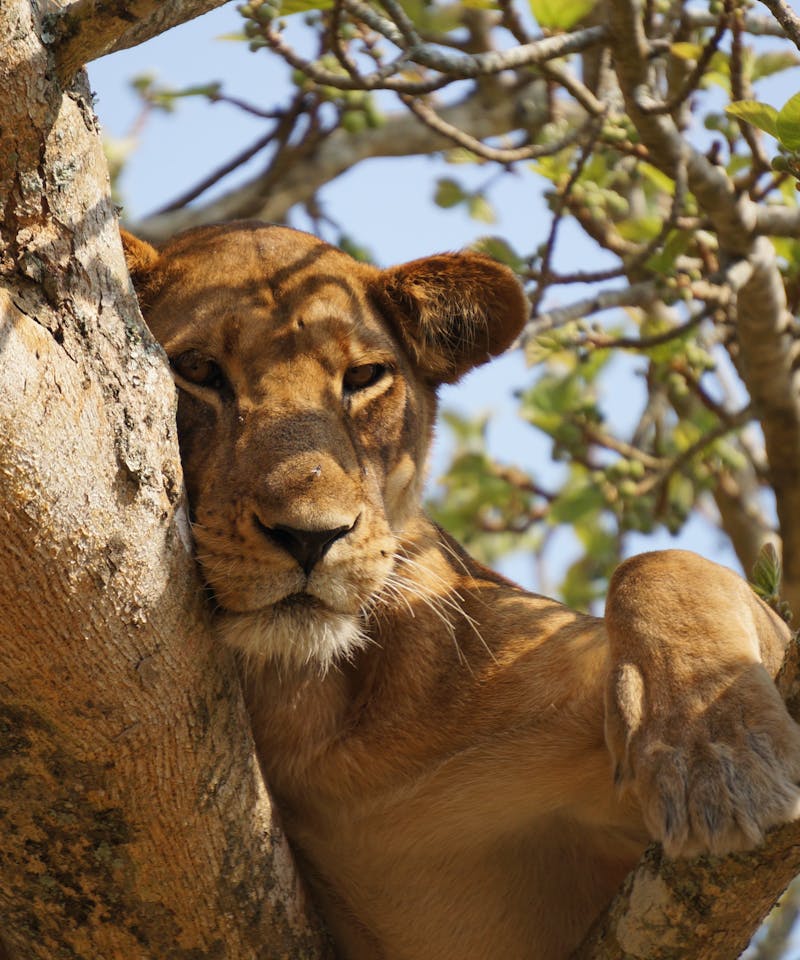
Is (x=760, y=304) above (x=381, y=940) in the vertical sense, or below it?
above

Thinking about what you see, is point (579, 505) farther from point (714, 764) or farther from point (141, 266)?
point (714, 764)

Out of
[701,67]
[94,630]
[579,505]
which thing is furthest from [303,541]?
[579,505]

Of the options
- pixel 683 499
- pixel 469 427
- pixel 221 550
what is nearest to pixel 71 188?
pixel 221 550

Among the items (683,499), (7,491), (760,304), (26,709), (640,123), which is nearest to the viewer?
(7,491)

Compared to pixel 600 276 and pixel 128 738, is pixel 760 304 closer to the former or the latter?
pixel 600 276

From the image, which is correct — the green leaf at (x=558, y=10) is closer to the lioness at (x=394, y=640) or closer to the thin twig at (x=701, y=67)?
the thin twig at (x=701, y=67)

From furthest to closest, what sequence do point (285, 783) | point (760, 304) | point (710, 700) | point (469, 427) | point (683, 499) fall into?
point (469, 427), point (683, 499), point (760, 304), point (285, 783), point (710, 700)

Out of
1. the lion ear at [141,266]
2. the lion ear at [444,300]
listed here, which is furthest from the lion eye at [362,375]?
the lion ear at [141,266]

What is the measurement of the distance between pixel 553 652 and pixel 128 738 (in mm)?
1640

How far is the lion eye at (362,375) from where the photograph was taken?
4816 mm

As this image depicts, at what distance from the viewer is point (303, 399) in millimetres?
4441

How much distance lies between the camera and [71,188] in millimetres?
3268

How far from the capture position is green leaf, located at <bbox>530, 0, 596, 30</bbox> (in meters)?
5.79

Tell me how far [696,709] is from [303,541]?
1149mm
